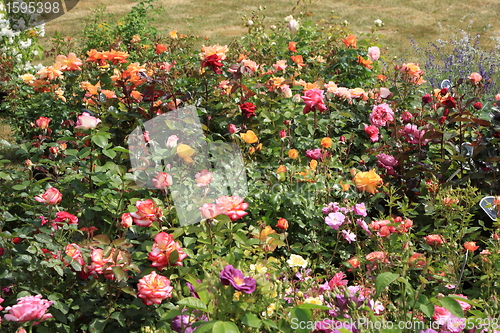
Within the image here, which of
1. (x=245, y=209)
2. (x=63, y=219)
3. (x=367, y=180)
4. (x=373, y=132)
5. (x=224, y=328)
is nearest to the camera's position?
(x=224, y=328)

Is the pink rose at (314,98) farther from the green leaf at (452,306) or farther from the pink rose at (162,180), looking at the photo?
the green leaf at (452,306)

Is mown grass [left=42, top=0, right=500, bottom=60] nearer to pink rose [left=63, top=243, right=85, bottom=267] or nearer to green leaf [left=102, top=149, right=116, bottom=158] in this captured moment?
green leaf [left=102, top=149, right=116, bottom=158]

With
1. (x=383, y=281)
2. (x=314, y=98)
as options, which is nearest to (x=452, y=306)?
(x=383, y=281)

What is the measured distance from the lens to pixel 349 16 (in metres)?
10.9

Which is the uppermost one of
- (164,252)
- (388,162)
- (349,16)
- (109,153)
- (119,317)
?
(109,153)

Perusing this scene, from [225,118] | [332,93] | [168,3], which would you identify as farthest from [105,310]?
[168,3]

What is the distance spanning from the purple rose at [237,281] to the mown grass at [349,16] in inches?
315

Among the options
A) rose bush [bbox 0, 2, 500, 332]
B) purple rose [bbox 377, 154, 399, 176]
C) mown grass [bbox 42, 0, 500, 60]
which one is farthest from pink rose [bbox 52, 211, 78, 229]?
mown grass [bbox 42, 0, 500, 60]

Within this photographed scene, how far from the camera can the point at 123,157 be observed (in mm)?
2316

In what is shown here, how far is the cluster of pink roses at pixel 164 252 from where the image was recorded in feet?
5.00

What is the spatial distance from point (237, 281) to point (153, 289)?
0.39m

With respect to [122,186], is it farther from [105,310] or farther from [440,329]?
[440,329]

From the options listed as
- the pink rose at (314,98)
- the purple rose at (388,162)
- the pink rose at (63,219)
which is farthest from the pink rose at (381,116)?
the pink rose at (63,219)

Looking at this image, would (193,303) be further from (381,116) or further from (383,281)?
(381,116)
